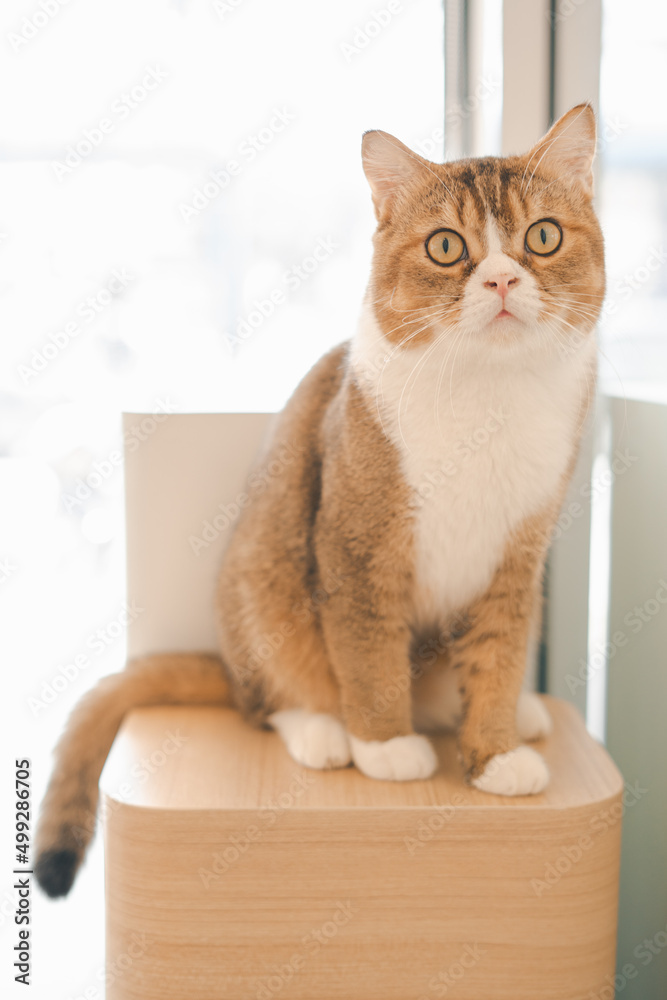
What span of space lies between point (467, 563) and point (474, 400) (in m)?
0.21

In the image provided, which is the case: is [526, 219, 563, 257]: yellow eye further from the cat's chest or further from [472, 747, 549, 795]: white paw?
[472, 747, 549, 795]: white paw

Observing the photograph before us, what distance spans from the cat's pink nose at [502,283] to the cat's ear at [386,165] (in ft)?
0.70

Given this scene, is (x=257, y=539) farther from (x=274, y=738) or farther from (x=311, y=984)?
(x=311, y=984)

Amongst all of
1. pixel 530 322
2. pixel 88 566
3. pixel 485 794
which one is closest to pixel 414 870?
pixel 485 794

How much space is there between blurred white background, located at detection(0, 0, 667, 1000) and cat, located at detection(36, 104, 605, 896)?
1.94 ft

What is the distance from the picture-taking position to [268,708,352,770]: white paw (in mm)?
1132

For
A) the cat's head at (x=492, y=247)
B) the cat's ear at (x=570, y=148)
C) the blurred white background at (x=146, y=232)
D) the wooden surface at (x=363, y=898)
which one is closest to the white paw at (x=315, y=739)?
the wooden surface at (x=363, y=898)

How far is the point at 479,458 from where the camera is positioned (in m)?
1.05

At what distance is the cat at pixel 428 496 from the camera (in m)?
0.98

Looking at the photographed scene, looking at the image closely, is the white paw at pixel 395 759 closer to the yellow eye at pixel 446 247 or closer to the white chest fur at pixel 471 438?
the white chest fur at pixel 471 438

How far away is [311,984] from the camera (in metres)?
1.00

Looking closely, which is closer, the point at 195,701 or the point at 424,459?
the point at 424,459

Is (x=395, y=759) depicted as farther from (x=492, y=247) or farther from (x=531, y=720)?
(x=492, y=247)

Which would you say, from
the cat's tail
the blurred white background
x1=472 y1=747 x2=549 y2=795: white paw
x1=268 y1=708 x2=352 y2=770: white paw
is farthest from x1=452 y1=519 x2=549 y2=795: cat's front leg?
the blurred white background
